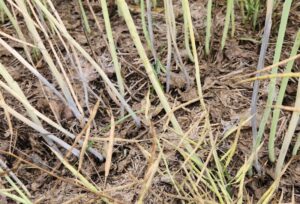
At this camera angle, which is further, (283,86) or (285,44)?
(285,44)

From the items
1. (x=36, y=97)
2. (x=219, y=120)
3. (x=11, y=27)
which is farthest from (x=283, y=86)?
(x=11, y=27)

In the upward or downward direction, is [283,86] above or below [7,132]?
above

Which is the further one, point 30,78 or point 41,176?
point 30,78

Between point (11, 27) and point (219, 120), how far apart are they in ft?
2.00

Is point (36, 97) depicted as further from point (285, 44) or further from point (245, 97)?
point (285, 44)

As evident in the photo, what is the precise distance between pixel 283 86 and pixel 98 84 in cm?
45

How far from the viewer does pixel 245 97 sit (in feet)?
2.93

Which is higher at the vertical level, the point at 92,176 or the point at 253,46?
the point at 253,46

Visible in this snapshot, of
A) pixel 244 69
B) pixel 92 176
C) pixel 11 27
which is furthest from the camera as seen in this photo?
pixel 11 27

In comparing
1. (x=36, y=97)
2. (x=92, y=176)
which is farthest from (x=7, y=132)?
(x=92, y=176)

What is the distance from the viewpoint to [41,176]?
84 cm

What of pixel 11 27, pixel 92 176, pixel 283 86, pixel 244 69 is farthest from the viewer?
pixel 11 27

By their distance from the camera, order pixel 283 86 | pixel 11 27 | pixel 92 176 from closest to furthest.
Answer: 1. pixel 283 86
2. pixel 92 176
3. pixel 11 27

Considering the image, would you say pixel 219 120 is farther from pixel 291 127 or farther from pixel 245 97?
pixel 291 127
